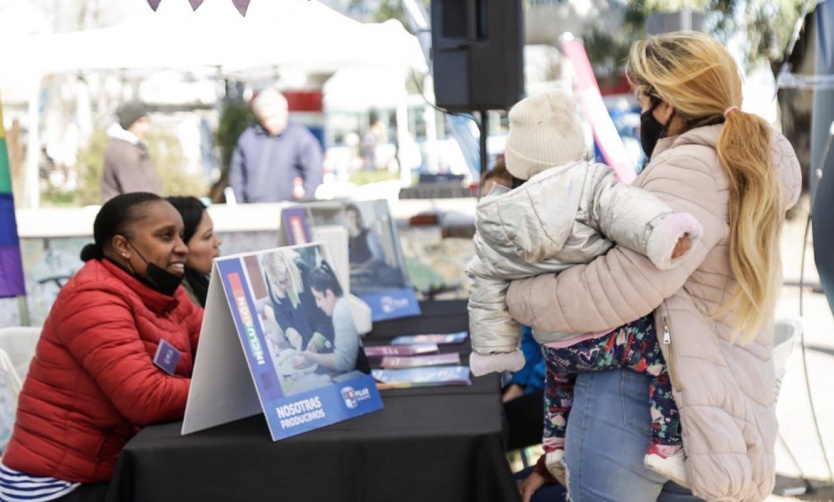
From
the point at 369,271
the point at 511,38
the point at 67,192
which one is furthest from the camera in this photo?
the point at 67,192

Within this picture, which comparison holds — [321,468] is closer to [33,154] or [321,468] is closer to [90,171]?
[33,154]

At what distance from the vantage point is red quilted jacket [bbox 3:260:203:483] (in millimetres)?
2240

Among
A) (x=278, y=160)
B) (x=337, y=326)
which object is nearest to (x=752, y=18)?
(x=278, y=160)

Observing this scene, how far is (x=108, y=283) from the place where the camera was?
7.68ft

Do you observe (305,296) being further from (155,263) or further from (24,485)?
(24,485)

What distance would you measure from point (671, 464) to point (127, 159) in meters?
5.47

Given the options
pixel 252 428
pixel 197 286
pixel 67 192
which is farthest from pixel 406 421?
pixel 67 192

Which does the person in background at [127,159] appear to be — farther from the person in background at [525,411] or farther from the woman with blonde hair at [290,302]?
the woman with blonde hair at [290,302]

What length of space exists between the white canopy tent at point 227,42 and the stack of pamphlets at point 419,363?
12.8 feet

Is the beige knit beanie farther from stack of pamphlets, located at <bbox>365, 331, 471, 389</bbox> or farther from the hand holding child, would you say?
stack of pamphlets, located at <bbox>365, 331, 471, 389</bbox>

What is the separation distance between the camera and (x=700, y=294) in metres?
1.83

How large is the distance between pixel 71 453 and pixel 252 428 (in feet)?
1.52

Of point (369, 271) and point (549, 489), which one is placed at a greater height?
point (369, 271)

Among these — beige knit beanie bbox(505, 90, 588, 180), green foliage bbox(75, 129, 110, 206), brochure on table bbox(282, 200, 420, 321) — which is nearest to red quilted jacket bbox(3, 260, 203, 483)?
beige knit beanie bbox(505, 90, 588, 180)
